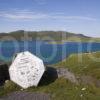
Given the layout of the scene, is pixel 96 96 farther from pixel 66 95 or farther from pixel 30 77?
pixel 30 77

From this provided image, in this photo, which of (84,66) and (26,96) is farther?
(84,66)

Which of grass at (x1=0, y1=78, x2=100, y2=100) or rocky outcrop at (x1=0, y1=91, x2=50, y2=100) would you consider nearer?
grass at (x1=0, y1=78, x2=100, y2=100)

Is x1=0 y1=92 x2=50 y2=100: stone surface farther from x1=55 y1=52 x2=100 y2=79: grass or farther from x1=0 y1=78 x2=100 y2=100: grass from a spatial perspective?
x1=55 y1=52 x2=100 y2=79: grass

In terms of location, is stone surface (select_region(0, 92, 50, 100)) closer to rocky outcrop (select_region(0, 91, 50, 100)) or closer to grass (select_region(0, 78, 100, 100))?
rocky outcrop (select_region(0, 91, 50, 100))

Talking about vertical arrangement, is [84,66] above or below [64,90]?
below

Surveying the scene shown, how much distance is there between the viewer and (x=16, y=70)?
32906mm

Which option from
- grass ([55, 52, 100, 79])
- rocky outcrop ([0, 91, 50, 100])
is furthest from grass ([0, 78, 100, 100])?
grass ([55, 52, 100, 79])

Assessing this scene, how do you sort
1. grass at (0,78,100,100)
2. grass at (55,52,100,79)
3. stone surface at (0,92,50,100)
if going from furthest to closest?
grass at (55,52,100,79) < stone surface at (0,92,50,100) < grass at (0,78,100,100)

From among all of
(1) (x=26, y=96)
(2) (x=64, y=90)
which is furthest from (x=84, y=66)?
(1) (x=26, y=96)

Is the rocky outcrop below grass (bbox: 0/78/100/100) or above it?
below

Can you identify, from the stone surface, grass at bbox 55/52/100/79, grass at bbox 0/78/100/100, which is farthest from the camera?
grass at bbox 55/52/100/79

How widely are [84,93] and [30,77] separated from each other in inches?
295

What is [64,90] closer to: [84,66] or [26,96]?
[26,96]

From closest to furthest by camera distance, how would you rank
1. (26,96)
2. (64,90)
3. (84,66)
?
(26,96) < (64,90) < (84,66)
